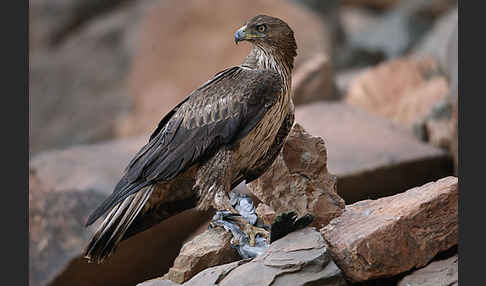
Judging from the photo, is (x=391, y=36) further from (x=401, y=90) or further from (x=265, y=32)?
(x=265, y=32)

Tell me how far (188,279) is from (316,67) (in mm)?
4268

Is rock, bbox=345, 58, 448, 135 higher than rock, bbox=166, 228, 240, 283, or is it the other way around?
rock, bbox=345, 58, 448, 135

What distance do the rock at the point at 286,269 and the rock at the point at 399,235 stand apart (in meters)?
0.11

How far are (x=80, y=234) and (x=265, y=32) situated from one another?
9.85ft

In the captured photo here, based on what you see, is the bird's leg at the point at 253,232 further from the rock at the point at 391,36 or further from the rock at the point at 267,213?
the rock at the point at 391,36

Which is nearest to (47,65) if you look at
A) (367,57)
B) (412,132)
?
(367,57)

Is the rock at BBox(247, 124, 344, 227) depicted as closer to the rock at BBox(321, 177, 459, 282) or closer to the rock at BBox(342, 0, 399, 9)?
the rock at BBox(321, 177, 459, 282)

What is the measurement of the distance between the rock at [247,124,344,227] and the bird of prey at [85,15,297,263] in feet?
0.37

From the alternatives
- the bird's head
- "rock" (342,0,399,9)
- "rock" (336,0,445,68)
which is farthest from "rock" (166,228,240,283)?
"rock" (342,0,399,9)

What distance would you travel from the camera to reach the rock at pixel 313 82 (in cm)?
795

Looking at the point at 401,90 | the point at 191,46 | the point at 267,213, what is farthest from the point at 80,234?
the point at 191,46

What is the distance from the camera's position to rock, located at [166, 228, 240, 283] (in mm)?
4146

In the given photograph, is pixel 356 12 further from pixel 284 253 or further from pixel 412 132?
pixel 284 253

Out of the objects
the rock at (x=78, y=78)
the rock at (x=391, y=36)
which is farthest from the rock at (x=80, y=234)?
the rock at (x=391, y=36)
